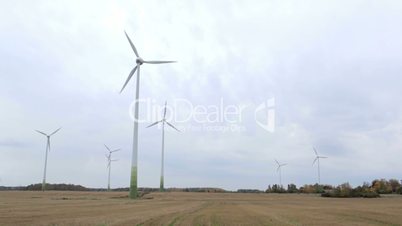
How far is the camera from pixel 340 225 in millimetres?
31297

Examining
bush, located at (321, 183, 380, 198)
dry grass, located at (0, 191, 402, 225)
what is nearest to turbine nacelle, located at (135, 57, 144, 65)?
dry grass, located at (0, 191, 402, 225)

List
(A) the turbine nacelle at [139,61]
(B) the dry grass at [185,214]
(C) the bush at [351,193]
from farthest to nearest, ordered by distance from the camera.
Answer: (C) the bush at [351,193], (A) the turbine nacelle at [139,61], (B) the dry grass at [185,214]

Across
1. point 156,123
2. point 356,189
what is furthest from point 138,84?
point 356,189

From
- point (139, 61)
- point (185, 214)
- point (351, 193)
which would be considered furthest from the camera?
point (351, 193)

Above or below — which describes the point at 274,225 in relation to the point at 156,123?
below

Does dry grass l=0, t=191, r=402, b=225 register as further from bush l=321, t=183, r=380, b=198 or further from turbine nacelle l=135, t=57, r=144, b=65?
bush l=321, t=183, r=380, b=198

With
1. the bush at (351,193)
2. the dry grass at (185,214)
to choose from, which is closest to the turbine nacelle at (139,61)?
the dry grass at (185,214)

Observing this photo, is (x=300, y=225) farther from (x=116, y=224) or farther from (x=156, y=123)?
(x=156, y=123)

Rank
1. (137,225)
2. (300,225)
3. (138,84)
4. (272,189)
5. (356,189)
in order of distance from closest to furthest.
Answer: (137,225), (300,225), (138,84), (356,189), (272,189)

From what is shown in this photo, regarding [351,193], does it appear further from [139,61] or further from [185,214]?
[185,214]

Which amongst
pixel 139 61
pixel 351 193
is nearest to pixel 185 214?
pixel 139 61

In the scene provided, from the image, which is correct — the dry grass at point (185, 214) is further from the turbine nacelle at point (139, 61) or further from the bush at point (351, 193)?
the bush at point (351, 193)

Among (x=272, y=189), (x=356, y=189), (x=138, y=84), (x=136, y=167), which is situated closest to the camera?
(x=136, y=167)

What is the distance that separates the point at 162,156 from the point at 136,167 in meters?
40.6
